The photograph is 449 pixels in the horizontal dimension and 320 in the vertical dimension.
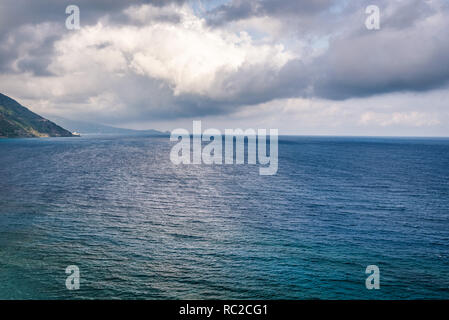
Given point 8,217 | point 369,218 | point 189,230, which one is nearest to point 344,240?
point 369,218

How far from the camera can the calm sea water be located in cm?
3356

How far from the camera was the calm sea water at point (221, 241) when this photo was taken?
1321 inches

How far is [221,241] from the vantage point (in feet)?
152

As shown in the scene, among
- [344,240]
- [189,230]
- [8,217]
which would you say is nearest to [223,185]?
[189,230]

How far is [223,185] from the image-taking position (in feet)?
312

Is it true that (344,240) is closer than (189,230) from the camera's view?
Yes

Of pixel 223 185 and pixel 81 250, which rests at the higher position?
pixel 223 185
